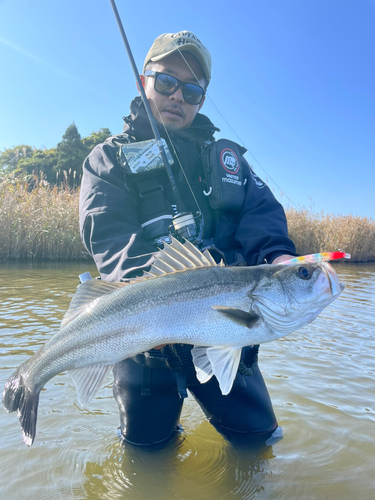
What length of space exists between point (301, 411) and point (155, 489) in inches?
62.1

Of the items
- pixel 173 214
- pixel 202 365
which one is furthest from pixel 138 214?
pixel 202 365

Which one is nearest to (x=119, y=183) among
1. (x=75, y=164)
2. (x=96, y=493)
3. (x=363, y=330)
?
(x=96, y=493)

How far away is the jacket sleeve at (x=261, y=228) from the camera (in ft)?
8.28

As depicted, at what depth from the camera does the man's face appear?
296 centimetres

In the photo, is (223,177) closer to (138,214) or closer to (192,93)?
(138,214)

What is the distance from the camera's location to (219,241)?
2.77 meters

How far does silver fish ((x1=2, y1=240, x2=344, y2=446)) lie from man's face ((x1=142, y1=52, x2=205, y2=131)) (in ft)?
4.84

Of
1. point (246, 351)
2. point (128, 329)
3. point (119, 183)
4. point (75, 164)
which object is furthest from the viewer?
point (75, 164)

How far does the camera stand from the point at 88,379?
1951mm

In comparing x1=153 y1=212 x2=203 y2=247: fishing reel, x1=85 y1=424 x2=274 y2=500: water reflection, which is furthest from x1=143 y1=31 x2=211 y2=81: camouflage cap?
x1=85 y1=424 x2=274 y2=500: water reflection

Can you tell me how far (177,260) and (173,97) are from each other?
1612mm

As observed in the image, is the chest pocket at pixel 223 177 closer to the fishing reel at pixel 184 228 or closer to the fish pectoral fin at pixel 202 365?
the fishing reel at pixel 184 228

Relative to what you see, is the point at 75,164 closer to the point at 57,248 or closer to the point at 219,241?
the point at 57,248

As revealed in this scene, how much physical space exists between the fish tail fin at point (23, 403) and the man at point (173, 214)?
0.60m
